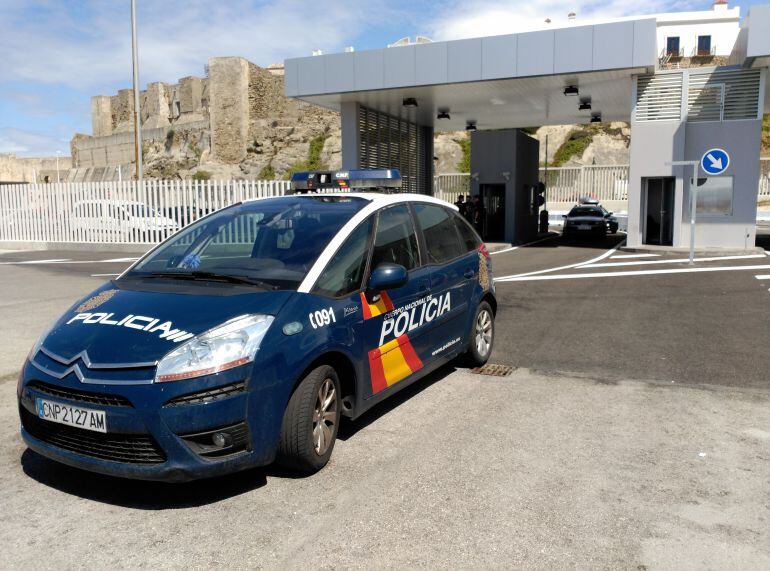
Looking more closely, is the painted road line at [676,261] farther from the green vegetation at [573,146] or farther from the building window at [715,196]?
the green vegetation at [573,146]

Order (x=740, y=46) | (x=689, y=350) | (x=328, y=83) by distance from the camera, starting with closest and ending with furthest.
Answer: (x=689, y=350), (x=740, y=46), (x=328, y=83)

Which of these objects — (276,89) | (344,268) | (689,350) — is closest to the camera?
(344,268)

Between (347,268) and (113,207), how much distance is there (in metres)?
18.6

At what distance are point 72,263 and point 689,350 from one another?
14783 mm

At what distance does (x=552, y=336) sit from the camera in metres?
7.79

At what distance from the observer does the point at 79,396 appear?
3.37 metres

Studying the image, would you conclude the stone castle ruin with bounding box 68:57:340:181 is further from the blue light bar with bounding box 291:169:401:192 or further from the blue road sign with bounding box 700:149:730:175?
the blue light bar with bounding box 291:169:401:192

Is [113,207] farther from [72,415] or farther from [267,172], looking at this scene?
[267,172]

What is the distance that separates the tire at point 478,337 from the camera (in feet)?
20.1

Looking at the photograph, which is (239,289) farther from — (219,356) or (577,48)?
(577,48)

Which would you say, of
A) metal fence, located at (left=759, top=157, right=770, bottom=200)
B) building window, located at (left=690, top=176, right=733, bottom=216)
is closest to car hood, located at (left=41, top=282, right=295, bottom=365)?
building window, located at (left=690, top=176, right=733, bottom=216)

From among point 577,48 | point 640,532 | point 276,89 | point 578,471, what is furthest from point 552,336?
point 276,89

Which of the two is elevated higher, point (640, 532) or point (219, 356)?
point (219, 356)

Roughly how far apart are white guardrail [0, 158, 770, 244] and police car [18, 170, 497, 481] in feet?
46.4
